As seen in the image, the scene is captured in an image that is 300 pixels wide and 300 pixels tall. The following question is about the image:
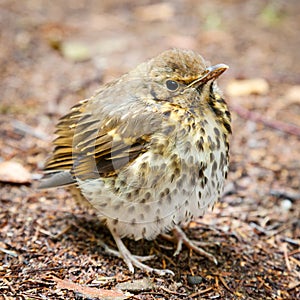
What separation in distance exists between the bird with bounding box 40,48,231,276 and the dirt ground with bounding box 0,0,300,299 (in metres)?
0.33

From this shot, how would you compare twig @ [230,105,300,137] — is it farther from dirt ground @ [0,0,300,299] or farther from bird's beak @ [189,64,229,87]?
bird's beak @ [189,64,229,87]

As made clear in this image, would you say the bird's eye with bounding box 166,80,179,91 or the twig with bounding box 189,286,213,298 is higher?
the bird's eye with bounding box 166,80,179,91

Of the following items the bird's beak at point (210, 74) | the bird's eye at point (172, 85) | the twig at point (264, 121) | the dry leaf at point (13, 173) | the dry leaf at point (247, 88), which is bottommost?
the dry leaf at point (13, 173)

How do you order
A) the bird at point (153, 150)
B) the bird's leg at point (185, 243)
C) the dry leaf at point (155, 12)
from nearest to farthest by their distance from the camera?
the bird at point (153, 150) → the bird's leg at point (185, 243) → the dry leaf at point (155, 12)

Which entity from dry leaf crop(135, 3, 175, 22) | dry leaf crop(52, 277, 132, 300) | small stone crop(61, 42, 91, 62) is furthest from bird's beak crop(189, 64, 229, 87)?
dry leaf crop(135, 3, 175, 22)

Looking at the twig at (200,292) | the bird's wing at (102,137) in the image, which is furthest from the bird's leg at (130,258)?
the bird's wing at (102,137)

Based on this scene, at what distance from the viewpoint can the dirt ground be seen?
3371 millimetres

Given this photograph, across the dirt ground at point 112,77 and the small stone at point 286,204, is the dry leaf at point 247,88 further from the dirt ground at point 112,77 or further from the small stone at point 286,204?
the small stone at point 286,204

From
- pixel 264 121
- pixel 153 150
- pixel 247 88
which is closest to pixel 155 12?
pixel 247 88

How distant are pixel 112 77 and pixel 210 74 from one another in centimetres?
288

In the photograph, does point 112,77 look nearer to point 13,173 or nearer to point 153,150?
point 13,173

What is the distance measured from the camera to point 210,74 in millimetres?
3244

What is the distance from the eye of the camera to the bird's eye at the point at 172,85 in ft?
11.0

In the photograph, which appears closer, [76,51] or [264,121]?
[264,121]
